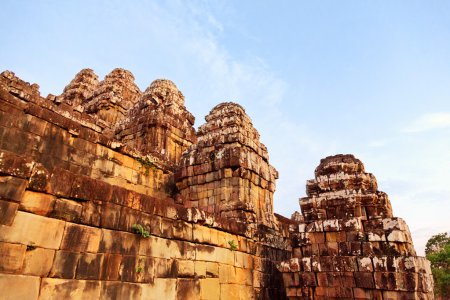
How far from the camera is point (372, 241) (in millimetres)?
6328

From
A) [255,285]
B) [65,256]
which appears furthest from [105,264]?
[255,285]

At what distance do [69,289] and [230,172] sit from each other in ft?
16.7

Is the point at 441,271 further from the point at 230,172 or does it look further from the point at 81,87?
the point at 81,87

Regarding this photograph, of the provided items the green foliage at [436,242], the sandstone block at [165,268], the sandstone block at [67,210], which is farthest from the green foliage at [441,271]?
the sandstone block at [67,210]

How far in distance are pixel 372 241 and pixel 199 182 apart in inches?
184

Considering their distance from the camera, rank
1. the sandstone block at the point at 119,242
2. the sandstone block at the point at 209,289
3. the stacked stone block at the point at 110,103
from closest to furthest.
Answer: the sandstone block at the point at 119,242
the sandstone block at the point at 209,289
the stacked stone block at the point at 110,103

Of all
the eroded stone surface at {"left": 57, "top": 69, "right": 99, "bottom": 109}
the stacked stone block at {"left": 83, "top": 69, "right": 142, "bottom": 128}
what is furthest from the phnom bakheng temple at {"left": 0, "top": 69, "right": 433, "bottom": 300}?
the eroded stone surface at {"left": 57, "top": 69, "right": 99, "bottom": 109}

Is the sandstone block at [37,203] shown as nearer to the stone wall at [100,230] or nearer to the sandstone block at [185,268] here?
the stone wall at [100,230]

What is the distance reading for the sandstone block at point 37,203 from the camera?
3.70m

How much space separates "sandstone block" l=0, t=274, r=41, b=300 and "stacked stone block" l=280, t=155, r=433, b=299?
4.98 meters

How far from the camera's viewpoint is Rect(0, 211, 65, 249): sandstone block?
3.48 meters

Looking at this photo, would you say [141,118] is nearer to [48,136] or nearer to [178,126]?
[178,126]

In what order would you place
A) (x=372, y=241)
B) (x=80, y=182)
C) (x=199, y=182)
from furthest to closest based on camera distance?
(x=199, y=182), (x=372, y=241), (x=80, y=182)

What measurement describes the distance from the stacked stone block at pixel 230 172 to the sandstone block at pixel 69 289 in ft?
13.5
